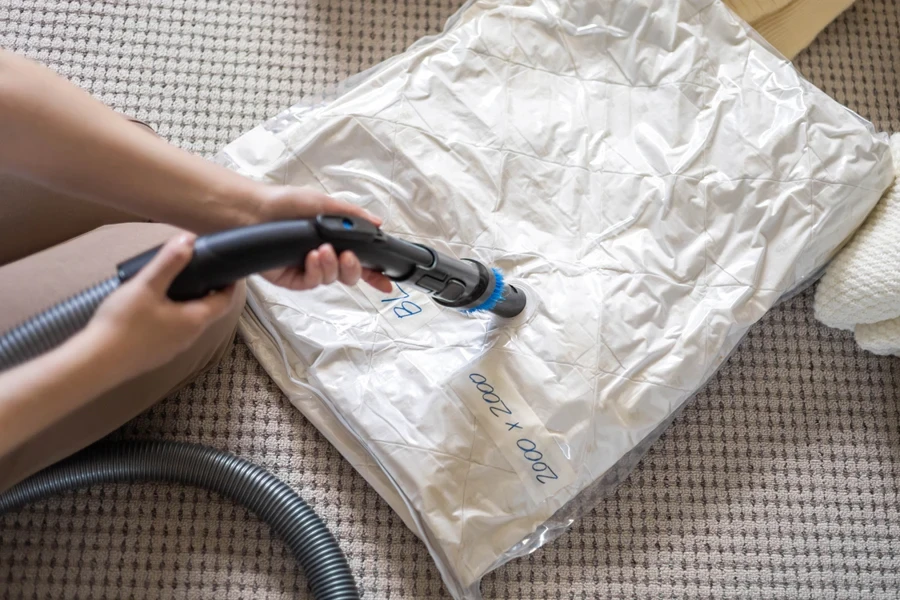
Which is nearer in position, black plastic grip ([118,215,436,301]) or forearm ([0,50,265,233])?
black plastic grip ([118,215,436,301])

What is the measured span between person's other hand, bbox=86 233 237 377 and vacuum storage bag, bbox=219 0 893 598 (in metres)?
0.36

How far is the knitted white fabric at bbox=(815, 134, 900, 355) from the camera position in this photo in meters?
0.96

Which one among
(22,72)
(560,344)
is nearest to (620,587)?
(560,344)

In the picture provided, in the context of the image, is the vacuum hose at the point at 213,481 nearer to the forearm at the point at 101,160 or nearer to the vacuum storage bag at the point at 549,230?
the vacuum storage bag at the point at 549,230

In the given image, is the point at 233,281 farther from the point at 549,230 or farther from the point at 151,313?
→ the point at 549,230

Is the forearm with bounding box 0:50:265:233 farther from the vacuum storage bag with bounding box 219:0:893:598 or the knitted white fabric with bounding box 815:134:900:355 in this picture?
the knitted white fabric with bounding box 815:134:900:355

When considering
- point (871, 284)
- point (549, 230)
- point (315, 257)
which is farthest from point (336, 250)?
point (871, 284)

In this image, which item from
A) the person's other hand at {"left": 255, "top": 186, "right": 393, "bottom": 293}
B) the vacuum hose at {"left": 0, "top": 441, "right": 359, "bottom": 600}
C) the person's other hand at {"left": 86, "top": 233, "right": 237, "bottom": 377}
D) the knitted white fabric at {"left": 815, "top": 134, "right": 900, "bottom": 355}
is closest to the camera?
the person's other hand at {"left": 86, "top": 233, "right": 237, "bottom": 377}

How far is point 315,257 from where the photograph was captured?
63 cm

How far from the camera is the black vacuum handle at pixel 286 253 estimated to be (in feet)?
1.84

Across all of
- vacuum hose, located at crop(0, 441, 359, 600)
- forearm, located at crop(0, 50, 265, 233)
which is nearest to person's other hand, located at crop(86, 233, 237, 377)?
forearm, located at crop(0, 50, 265, 233)

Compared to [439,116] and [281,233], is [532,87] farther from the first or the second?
[281,233]

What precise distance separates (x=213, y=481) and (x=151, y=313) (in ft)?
1.33

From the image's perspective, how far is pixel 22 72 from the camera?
664mm
